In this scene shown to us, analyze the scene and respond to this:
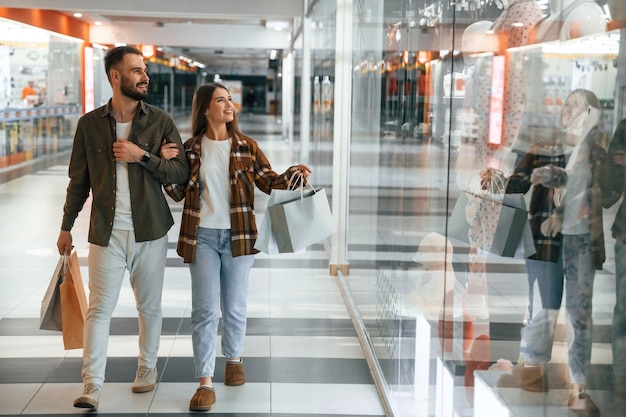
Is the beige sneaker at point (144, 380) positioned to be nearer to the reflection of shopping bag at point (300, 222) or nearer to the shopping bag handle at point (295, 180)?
the reflection of shopping bag at point (300, 222)

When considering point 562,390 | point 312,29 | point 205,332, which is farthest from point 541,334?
point 312,29

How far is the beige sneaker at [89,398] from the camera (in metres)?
3.54

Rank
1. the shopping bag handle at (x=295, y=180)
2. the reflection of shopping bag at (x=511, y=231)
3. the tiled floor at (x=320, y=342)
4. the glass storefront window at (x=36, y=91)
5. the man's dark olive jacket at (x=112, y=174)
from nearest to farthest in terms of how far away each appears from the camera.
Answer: the reflection of shopping bag at (x=511, y=231), the tiled floor at (x=320, y=342), the man's dark olive jacket at (x=112, y=174), the shopping bag handle at (x=295, y=180), the glass storefront window at (x=36, y=91)

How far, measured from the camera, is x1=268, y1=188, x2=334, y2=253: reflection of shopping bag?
3.57 m

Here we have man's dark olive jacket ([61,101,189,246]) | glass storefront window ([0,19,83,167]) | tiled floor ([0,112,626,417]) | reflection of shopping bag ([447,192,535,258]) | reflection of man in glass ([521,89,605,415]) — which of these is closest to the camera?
reflection of man in glass ([521,89,605,415])

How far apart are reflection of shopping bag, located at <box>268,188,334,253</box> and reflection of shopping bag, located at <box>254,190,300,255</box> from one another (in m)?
0.02

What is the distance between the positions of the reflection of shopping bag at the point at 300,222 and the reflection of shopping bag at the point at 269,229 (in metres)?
0.02

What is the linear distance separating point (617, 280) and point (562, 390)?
0.28 meters

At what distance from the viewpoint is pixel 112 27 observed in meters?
20.3

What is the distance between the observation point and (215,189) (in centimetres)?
363

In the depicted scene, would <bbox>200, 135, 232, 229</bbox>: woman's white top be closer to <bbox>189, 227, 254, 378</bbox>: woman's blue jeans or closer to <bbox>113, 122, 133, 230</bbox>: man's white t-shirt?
<bbox>189, 227, 254, 378</bbox>: woman's blue jeans

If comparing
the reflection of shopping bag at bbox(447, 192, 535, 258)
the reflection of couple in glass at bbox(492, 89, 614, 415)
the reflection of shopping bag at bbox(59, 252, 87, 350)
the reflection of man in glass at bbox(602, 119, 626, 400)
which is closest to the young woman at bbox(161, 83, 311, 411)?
the reflection of shopping bag at bbox(59, 252, 87, 350)

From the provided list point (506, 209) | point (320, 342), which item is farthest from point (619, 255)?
→ point (320, 342)

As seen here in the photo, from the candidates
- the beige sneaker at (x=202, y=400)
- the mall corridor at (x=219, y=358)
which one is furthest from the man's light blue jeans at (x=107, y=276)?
the beige sneaker at (x=202, y=400)
